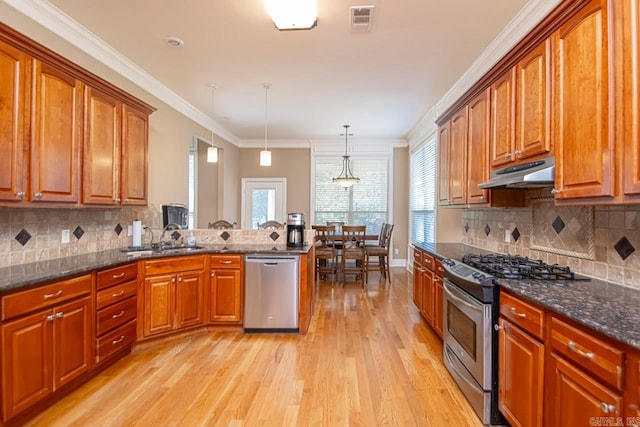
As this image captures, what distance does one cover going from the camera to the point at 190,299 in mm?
3242

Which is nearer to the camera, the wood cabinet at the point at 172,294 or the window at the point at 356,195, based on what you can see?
the wood cabinet at the point at 172,294

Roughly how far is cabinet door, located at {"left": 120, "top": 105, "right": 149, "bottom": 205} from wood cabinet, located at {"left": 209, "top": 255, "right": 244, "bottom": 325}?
3.19 ft

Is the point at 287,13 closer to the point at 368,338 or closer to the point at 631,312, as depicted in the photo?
the point at 631,312

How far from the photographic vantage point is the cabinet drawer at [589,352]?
44.6 inches

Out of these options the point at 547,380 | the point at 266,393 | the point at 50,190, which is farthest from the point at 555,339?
the point at 50,190

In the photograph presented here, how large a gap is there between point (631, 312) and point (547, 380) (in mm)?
457

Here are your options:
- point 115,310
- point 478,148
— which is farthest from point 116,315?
point 478,148

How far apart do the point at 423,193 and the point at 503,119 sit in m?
3.77

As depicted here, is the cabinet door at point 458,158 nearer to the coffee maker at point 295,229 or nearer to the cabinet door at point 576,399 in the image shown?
the coffee maker at point 295,229

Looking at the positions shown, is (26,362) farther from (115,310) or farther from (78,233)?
(78,233)

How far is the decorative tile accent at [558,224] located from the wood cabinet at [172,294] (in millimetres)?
3094

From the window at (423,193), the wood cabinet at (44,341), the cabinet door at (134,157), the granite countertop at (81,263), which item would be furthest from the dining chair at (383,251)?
the wood cabinet at (44,341)

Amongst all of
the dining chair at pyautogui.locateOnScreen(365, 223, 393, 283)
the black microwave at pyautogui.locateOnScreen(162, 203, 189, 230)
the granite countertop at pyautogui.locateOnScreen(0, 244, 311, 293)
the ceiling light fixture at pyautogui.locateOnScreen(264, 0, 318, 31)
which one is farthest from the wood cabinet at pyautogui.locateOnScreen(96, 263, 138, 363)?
the dining chair at pyautogui.locateOnScreen(365, 223, 393, 283)

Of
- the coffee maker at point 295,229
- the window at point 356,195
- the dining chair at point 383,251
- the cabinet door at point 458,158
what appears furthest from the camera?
the window at point 356,195
